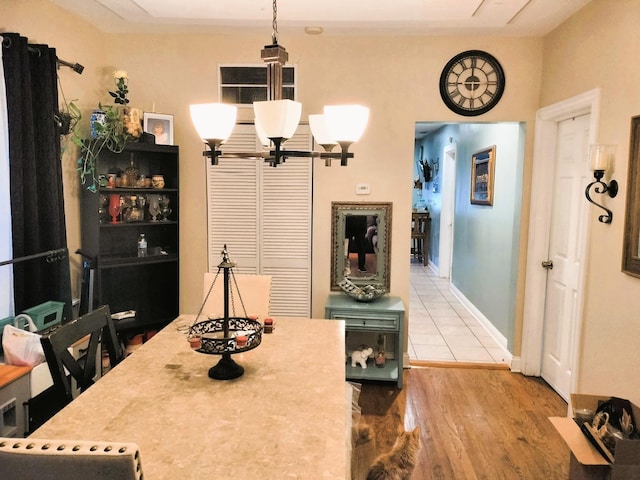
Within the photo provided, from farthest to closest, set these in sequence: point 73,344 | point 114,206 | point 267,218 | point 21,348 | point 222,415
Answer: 1. point 267,218
2. point 114,206
3. point 21,348
4. point 73,344
5. point 222,415

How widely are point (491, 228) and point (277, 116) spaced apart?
149 inches

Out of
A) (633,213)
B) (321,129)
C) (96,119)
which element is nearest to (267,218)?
(96,119)

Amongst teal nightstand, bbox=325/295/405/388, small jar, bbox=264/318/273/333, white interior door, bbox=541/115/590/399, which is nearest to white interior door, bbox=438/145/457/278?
white interior door, bbox=541/115/590/399

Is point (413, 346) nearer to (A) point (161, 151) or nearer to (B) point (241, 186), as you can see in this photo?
(B) point (241, 186)

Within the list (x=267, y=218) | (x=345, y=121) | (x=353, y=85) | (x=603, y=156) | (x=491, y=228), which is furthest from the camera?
(x=491, y=228)

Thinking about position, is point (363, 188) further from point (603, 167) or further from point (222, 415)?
point (222, 415)

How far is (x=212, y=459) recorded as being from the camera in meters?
1.33

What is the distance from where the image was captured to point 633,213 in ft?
8.04

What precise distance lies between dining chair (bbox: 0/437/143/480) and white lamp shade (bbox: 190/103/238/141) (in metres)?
1.25

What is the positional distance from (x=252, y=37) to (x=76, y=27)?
1283mm

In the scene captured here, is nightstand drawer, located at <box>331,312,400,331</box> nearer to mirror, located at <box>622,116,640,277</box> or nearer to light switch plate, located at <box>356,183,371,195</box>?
light switch plate, located at <box>356,183,371,195</box>

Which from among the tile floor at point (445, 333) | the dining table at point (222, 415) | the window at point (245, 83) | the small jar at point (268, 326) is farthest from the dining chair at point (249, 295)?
the tile floor at point (445, 333)

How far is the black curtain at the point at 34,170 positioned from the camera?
8.73ft

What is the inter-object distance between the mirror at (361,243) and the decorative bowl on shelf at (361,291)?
0.19 feet
